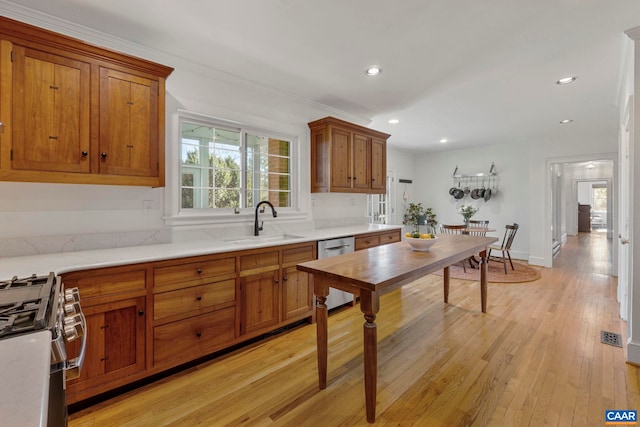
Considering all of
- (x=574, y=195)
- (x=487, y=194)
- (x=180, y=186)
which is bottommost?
(x=180, y=186)

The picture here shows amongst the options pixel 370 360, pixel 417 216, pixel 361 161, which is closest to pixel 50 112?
pixel 370 360

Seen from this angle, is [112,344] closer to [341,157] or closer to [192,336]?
[192,336]

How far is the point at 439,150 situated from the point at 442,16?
552cm

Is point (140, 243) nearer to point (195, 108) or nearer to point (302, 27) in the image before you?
point (195, 108)

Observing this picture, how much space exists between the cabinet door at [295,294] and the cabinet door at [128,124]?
1.46 m

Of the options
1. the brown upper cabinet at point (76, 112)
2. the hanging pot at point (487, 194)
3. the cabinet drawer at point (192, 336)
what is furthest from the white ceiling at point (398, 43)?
the hanging pot at point (487, 194)

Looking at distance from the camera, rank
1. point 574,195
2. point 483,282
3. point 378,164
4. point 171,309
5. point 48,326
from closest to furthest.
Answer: point 48,326
point 171,309
point 483,282
point 378,164
point 574,195

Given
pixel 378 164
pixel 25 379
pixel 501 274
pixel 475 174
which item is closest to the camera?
pixel 25 379

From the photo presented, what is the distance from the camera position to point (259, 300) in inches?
101

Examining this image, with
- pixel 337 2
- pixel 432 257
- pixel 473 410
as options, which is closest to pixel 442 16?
pixel 337 2

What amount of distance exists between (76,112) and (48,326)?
1680 mm

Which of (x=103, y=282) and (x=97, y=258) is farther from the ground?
(x=97, y=258)

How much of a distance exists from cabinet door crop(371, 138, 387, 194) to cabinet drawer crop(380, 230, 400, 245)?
2.35 feet

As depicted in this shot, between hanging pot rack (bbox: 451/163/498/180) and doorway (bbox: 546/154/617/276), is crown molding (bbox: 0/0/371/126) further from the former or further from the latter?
doorway (bbox: 546/154/617/276)
